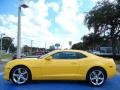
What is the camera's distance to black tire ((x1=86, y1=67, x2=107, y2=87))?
40.7 ft

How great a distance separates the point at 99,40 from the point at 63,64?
44.1 meters

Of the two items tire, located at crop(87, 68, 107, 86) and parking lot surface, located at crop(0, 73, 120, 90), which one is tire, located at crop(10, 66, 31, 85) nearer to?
parking lot surface, located at crop(0, 73, 120, 90)

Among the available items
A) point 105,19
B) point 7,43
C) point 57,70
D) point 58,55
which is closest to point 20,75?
point 57,70

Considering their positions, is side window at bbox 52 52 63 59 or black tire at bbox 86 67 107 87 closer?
black tire at bbox 86 67 107 87

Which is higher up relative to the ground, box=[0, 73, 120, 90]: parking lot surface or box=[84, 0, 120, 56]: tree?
box=[84, 0, 120, 56]: tree

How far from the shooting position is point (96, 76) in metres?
12.4

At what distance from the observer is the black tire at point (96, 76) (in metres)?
12.4

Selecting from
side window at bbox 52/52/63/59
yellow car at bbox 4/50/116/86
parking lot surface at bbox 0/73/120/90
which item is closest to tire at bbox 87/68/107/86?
yellow car at bbox 4/50/116/86

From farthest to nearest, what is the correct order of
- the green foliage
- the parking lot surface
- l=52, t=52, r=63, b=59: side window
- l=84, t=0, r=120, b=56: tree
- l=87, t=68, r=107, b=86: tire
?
the green foliage
l=84, t=0, r=120, b=56: tree
l=52, t=52, r=63, b=59: side window
l=87, t=68, r=107, b=86: tire
the parking lot surface

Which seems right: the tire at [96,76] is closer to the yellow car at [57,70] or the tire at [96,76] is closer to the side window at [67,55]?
the yellow car at [57,70]

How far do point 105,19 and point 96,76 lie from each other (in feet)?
127

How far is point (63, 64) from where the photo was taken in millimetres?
12453

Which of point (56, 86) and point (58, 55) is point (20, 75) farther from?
point (58, 55)

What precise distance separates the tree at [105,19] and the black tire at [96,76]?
38403 millimetres
